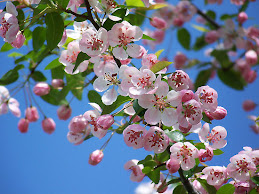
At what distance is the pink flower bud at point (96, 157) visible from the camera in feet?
4.62

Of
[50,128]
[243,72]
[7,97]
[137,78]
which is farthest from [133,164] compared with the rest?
[243,72]

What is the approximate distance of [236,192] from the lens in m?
1.21

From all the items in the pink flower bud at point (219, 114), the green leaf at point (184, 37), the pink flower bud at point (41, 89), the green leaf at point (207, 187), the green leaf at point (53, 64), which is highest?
the pink flower bud at point (219, 114)

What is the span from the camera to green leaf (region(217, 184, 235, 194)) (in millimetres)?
1145

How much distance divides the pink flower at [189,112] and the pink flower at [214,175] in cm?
28

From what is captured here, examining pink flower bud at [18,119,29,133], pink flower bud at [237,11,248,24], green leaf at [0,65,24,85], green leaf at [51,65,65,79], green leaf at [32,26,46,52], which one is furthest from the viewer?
pink flower bud at [237,11,248,24]

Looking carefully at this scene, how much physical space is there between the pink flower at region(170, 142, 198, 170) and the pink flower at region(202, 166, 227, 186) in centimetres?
10

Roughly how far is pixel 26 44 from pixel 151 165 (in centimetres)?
133

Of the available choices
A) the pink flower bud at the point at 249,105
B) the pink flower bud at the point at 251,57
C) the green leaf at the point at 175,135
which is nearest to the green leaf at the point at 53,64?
the green leaf at the point at 175,135

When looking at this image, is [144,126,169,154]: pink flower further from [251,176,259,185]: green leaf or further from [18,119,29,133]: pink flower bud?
[18,119,29,133]: pink flower bud

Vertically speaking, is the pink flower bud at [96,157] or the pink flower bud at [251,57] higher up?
the pink flower bud at [96,157]

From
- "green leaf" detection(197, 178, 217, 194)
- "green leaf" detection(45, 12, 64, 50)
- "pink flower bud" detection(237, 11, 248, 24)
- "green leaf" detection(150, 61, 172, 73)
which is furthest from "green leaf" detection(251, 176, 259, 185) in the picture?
"pink flower bud" detection(237, 11, 248, 24)

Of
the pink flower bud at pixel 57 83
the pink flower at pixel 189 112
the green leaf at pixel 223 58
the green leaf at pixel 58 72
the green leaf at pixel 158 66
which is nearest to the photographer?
the pink flower at pixel 189 112

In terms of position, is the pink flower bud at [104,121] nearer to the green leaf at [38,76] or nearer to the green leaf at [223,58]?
the green leaf at [38,76]
